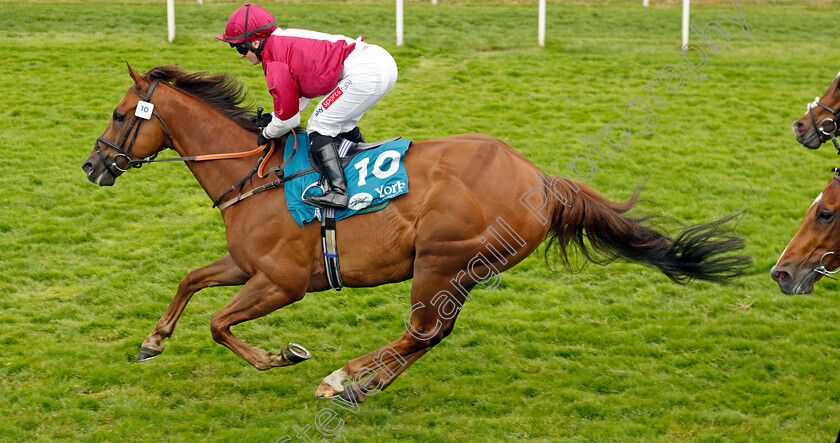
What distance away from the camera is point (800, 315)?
582 centimetres

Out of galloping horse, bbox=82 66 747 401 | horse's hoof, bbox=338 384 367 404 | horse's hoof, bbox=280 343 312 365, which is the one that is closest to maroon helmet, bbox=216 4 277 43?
galloping horse, bbox=82 66 747 401

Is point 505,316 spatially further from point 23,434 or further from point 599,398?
point 23,434

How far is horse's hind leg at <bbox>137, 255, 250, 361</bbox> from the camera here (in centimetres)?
473

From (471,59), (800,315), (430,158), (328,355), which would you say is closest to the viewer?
(430,158)

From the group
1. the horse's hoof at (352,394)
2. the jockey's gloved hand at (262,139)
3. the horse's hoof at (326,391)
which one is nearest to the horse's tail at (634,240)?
the horse's hoof at (352,394)

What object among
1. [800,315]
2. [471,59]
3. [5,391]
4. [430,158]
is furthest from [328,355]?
[471,59]

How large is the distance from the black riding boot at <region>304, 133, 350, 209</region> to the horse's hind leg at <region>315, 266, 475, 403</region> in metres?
0.58

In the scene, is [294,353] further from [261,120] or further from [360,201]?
[261,120]

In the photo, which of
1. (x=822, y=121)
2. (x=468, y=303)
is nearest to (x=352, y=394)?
(x=468, y=303)

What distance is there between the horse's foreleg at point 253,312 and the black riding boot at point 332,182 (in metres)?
0.52

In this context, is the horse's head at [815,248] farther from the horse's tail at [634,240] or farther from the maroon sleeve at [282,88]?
the maroon sleeve at [282,88]

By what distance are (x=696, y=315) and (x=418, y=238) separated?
2515 millimetres

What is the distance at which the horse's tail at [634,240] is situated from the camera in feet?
15.2

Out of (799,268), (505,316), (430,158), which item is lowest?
(505,316)
